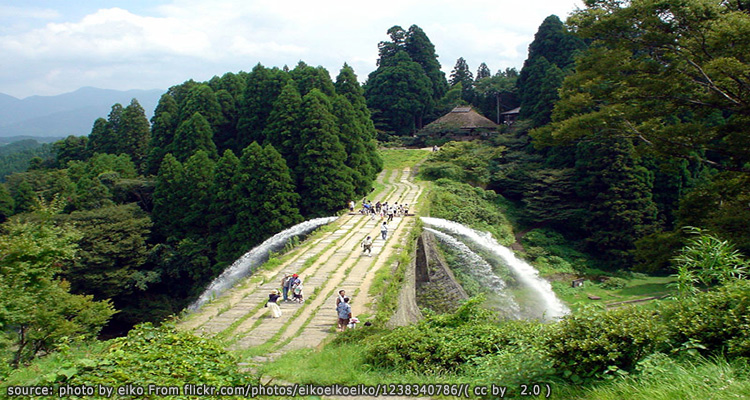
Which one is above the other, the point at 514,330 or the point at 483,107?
the point at 483,107

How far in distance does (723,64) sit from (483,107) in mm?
39824

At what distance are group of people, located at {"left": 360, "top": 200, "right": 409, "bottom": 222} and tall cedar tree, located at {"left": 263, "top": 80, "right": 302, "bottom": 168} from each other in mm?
6585

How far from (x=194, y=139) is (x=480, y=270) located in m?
20.8

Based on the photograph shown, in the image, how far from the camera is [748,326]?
171 inches

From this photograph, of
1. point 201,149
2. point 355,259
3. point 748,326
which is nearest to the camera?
point 748,326

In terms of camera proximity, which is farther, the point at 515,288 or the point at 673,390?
the point at 515,288

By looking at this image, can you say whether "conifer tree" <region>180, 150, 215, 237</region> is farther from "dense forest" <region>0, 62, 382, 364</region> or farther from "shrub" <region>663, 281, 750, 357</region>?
"shrub" <region>663, 281, 750, 357</region>

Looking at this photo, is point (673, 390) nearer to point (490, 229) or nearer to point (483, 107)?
point (490, 229)

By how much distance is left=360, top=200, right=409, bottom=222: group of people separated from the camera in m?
20.2

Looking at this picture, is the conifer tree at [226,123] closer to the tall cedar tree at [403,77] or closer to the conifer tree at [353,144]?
the conifer tree at [353,144]

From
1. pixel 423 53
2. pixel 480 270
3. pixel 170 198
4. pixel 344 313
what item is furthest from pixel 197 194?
pixel 423 53

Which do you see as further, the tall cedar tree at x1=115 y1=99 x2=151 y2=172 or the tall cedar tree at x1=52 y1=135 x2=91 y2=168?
the tall cedar tree at x1=52 y1=135 x2=91 y2=168

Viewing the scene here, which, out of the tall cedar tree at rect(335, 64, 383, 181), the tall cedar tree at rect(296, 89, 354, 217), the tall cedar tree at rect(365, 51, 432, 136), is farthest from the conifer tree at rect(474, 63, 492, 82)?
the tall cedar tree at rect(296, 89, 354, 217)

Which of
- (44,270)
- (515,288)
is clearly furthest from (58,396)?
(515,288)
